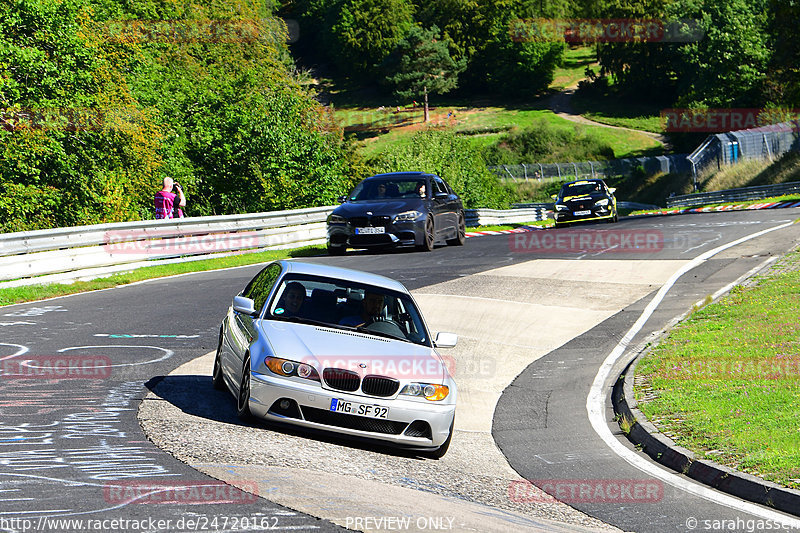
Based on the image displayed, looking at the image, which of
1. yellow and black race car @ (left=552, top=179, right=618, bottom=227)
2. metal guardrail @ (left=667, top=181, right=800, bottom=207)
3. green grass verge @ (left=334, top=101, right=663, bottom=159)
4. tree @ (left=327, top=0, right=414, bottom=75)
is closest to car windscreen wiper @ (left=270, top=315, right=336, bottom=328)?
yellow and black race car @ (left=552, top=179, right=618, bottom=227)

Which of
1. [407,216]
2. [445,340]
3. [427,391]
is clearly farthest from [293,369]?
[407,216]

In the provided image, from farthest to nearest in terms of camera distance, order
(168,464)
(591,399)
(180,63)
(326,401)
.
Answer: (180,63)
(591,399)
(326,401)
(168,464)

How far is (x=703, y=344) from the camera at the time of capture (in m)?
12.7

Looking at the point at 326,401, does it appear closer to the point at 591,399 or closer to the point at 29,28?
the point at 591,399

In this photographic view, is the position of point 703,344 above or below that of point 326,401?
below

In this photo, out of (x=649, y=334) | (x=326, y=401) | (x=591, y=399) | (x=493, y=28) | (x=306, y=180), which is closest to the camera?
(x=326, y=401)

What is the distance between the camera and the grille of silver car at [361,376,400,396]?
8023 mm

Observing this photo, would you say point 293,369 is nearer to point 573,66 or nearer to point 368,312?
point 368,312

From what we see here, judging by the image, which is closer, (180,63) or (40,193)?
(40,193)

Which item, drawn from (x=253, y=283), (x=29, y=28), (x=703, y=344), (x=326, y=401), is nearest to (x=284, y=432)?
(x=326, y=401)

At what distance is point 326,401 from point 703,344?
21.6ft

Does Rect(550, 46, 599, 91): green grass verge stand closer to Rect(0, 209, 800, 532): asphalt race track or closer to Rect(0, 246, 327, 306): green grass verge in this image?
Rect(0, 246, 327, 306): green grass verge

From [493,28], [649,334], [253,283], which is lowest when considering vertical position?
[649,334]

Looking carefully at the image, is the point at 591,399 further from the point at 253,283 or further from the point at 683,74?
the point at 683,74
